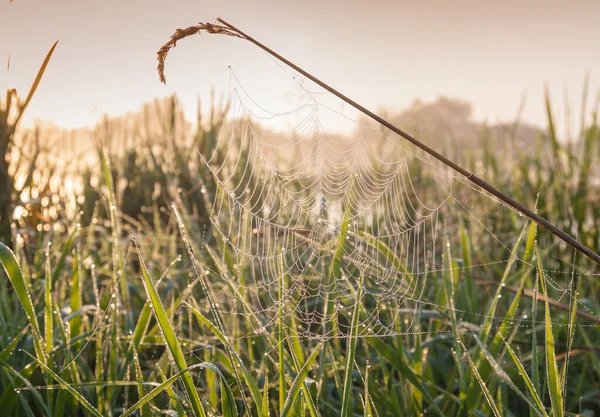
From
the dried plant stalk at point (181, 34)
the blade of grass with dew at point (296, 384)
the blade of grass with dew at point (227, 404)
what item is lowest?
the blade of grass with dew at point (227, 404)

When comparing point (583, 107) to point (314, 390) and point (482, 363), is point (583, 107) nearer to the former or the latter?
point (482, 363)

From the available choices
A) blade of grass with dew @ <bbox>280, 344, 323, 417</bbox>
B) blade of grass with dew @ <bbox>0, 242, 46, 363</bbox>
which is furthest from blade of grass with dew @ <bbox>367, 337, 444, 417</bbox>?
blade of grass with dew @ <bbox>0, 242, 46, 363</bbox>

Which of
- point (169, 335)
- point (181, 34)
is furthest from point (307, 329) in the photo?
point (181, 34)

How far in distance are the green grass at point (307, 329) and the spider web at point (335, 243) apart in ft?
0.09

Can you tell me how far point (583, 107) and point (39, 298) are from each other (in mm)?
3095

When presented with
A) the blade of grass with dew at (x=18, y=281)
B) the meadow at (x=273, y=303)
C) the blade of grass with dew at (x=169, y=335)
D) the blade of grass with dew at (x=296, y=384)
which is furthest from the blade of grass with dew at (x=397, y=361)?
the blade of grass with dew at (x=18, y=281)

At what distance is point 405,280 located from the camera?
205 cm

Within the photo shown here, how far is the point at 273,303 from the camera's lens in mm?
2258

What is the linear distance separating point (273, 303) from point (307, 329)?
464 millimetres

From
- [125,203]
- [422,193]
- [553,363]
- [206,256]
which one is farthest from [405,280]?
[125,203]

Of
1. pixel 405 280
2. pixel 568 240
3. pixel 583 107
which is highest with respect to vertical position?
pixel 583 107

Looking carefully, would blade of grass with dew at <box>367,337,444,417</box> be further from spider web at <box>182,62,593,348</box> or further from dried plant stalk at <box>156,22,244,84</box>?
dried plant stalk at <box>156,22,244,84</box>

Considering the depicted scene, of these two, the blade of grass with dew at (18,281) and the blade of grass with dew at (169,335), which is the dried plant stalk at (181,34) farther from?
the blade of grass with dew at (18,281)

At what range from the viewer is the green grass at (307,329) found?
1.22 m
